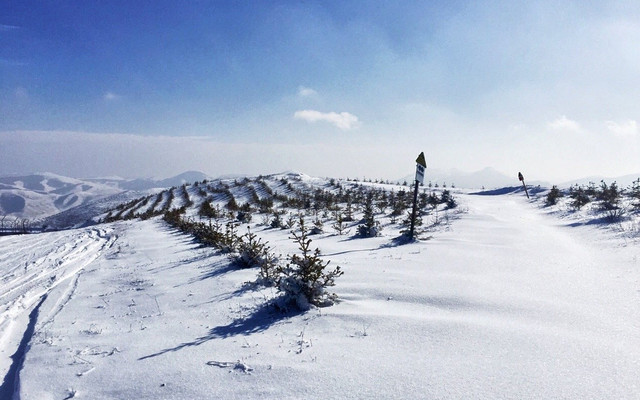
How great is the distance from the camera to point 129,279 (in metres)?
6.12

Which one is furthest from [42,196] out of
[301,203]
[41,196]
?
[301,203]

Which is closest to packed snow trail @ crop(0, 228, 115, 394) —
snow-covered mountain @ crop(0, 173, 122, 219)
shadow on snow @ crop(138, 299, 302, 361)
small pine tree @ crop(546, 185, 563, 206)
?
shadow on snow @ crop(138, 299, 302, 361)

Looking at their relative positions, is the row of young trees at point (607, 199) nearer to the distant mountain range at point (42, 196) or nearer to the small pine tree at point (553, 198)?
the small pine tree at point (553, 198)

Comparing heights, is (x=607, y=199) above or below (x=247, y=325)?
above

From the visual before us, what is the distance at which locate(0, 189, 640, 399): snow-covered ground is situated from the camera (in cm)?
229

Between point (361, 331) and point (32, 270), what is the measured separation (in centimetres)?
882

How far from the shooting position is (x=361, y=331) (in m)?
3.15

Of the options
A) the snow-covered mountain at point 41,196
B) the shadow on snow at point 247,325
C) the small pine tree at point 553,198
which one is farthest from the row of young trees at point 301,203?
the snow-covered mountain at point 41,196

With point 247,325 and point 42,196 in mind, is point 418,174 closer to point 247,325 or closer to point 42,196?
point 247,325

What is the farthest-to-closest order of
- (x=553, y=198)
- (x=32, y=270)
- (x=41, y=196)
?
(x=41, y=196)
(x=553, y=198)
(x=32, y=270)

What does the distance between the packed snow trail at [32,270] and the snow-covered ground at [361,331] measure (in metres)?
0.05

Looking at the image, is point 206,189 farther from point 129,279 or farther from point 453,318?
point 453,318

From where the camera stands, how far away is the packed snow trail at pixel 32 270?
14.6 feet

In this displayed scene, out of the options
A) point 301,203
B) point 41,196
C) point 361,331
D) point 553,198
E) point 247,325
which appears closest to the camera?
point 361,331
